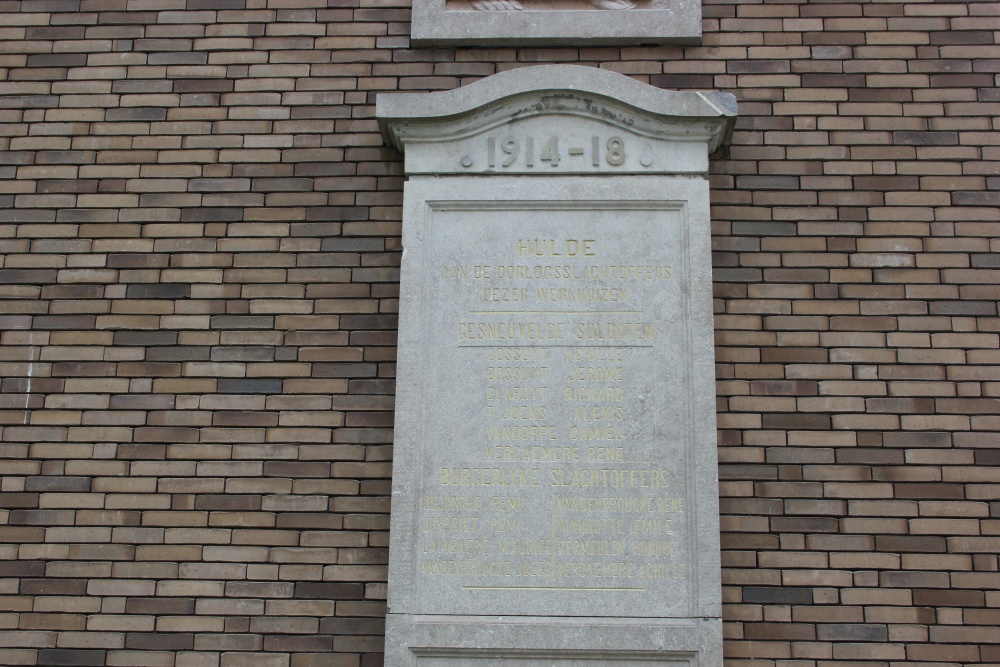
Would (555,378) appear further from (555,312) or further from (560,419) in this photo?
(555,312)

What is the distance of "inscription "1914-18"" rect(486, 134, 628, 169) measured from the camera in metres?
4.61

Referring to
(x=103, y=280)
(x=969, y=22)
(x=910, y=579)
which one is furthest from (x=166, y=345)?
(x=969, y=22)

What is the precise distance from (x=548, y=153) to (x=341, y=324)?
4.17 feet

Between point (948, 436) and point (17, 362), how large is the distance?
4345mm

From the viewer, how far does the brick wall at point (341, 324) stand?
14.1ft

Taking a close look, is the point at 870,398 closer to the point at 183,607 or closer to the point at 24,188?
the point at 183,607

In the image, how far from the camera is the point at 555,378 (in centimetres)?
436

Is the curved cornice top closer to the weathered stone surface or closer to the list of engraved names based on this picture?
the weathered stone surface

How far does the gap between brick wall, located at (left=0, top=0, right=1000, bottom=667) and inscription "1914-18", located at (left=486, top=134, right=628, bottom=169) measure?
1.62 feet

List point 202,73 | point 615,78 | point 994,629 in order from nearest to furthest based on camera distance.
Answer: point 994,629 → point 615,78 → point 202,73

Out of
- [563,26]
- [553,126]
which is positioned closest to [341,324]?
[553,126]

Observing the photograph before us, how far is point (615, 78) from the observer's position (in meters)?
4.61

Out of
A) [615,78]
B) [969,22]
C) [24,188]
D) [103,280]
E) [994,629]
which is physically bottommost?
[994,629]

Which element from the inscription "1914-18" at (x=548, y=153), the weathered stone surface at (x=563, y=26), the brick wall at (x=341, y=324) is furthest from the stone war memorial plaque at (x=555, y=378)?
the weathered stone surface at (x=563, y=26)
